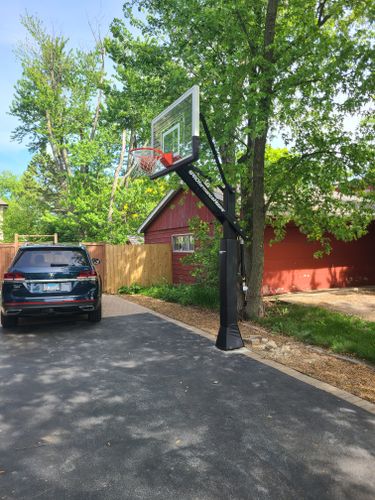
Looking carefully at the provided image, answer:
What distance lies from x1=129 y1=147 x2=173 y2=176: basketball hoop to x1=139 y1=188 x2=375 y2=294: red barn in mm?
3565

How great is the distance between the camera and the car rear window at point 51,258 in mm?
7312

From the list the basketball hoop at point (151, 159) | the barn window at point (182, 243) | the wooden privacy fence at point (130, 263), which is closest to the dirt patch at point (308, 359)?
the basketball hoop at point (151, 159)

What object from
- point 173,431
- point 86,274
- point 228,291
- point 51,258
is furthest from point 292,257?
point 173,431

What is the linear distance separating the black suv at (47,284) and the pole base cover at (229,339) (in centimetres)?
305

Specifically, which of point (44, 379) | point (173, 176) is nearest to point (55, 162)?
point (173, 176)

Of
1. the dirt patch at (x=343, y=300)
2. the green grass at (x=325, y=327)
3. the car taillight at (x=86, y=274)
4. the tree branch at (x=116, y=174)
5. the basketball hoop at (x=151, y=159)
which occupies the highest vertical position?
the tree branch at (x=116, y=174)

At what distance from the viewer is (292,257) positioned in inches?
518

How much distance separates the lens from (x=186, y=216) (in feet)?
50.3

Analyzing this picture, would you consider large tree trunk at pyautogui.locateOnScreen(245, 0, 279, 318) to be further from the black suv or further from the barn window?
the barn window

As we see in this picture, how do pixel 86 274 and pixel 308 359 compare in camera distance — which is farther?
pixel 86 274

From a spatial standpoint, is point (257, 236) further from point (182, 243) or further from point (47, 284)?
point (182, 243)

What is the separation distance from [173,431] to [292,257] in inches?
420

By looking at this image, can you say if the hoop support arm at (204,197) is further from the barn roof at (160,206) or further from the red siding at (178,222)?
the barn roof at (160,206)

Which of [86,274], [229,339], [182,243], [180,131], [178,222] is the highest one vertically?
[180,131]
